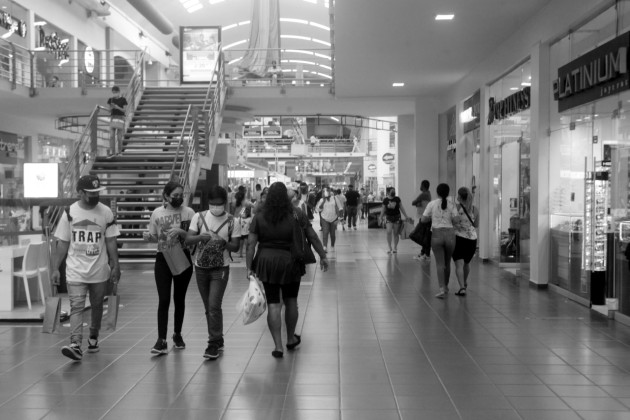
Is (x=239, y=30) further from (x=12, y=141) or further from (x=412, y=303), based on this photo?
(x=412, y=303)

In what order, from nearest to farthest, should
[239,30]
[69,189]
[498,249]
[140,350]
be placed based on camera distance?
[140,350]
[498,249]
[69,189]
[239,30]

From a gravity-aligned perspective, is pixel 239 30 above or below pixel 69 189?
above

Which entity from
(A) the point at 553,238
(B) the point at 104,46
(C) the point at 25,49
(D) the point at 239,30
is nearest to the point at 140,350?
(A) the point at 553,238

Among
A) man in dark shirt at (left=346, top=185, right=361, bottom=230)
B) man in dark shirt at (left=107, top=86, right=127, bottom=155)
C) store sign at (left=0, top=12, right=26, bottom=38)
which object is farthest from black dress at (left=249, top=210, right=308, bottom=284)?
man in dark shirt at (left=346, top=185, right=361, bottom=230)

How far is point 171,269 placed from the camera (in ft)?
20.3

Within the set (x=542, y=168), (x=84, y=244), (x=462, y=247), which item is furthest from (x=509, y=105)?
(x=84, y=244)

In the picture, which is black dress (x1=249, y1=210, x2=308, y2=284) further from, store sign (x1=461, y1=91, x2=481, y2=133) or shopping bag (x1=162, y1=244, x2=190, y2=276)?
store sign (x1=461, y1=91, x2=481, y2=133)

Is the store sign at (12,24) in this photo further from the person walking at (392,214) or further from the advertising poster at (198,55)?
the person walking at (392,214)

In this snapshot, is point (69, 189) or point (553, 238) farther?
point (69, 189)

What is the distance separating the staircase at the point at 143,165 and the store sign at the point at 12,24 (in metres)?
3.81

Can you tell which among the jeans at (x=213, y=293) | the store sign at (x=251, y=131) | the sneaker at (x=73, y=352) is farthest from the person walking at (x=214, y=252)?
the store sign at (x=251, y=131)

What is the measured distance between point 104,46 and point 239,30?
12.7m

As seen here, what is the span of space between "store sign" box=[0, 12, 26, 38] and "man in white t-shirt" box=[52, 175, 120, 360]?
14753 mm

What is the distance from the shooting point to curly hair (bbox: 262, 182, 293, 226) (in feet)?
19.9
